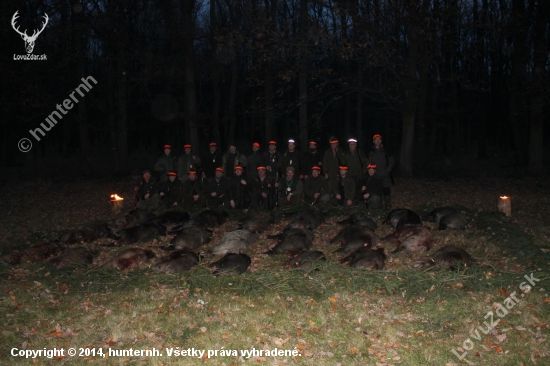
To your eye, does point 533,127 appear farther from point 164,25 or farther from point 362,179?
point 164,25

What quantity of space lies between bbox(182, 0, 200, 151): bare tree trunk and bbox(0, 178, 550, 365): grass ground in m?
11.8

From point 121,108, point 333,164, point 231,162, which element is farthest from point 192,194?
point 121,108

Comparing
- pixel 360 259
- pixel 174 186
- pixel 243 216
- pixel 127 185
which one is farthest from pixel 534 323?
pixel 127 185

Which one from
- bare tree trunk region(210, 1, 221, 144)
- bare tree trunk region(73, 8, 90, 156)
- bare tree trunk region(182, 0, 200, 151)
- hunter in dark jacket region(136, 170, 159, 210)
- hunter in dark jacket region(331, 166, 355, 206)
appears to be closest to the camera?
hunter in dark jacket region(331, 166, 355, 206)

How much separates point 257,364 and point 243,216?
6.80 metres

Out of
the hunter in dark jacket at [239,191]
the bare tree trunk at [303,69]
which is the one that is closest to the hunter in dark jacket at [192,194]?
the hunter in dark jacket at [239,191]

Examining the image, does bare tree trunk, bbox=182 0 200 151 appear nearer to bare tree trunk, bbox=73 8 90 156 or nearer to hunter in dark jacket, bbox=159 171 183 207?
bare tree trunk, bbox=73 8 90 156

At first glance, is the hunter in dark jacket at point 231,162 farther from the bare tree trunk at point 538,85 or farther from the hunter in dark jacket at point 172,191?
the bare tree trunk at point 538,85

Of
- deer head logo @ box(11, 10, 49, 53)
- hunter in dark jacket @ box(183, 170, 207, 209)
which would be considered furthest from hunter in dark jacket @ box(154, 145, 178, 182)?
deer head logo @ box(11, 10, 49, 53)

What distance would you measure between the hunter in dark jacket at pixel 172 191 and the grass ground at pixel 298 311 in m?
4.27

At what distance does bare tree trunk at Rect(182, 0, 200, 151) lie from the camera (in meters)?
18.5

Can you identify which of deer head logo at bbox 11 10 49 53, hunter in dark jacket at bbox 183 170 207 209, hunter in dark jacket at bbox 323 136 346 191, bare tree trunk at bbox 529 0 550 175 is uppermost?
deer head logo at bbox 11 10 49 53

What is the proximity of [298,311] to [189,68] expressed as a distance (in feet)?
49.8

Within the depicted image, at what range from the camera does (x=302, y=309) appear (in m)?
5.87
